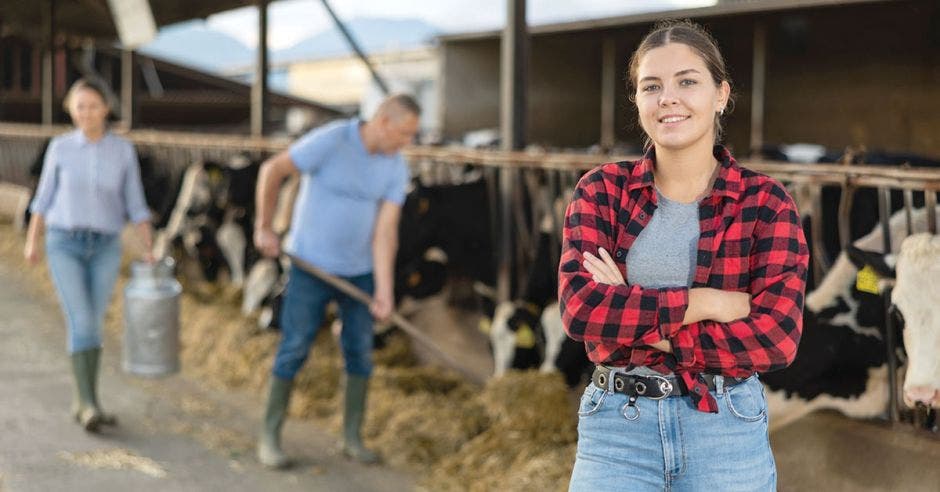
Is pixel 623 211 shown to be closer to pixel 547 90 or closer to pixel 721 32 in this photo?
pixel 721 32

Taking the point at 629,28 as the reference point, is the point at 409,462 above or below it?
below

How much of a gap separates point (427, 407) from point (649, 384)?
136 inches

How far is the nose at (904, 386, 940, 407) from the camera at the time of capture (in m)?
3.05

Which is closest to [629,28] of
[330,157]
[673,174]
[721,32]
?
[721,32]

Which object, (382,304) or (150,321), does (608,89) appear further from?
(382,304)

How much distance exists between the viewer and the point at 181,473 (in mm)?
4742

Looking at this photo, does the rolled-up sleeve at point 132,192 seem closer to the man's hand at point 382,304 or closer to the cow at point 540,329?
the man's hand at point 382,304

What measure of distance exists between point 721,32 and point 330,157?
5589 millimetres

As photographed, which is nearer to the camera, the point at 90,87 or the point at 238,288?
the point at 90,87

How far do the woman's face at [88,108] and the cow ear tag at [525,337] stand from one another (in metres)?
2.26

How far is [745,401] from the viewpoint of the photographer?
7.06 ft

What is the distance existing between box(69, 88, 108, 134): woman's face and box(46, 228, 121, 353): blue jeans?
1.70ft

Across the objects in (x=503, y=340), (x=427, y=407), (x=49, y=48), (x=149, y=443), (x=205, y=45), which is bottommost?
(x=149, y=443)

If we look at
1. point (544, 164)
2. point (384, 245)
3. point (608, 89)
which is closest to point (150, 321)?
point (384, 245)
